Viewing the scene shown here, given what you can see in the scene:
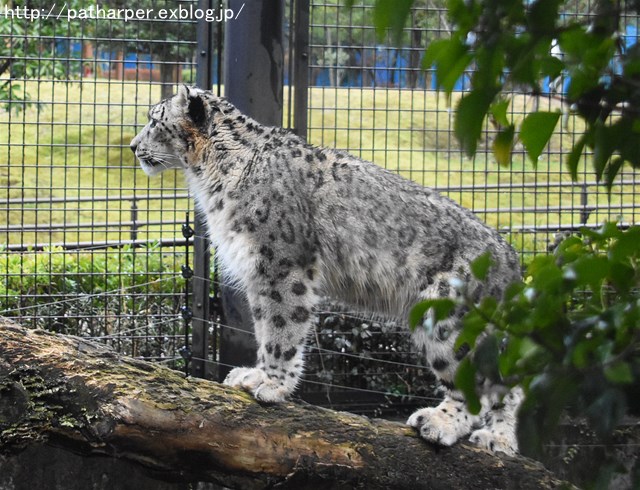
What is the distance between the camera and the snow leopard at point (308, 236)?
477cm

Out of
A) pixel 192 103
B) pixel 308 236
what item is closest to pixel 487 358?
pixel 308 236

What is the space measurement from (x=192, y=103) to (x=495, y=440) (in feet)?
8.51

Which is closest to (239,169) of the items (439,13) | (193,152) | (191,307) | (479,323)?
(193,152)

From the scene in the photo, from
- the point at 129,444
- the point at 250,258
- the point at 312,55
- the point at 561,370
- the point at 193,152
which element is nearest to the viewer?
the point at 561,370

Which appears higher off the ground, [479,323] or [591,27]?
[591,27]

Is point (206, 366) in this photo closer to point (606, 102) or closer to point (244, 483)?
point (244, 483)

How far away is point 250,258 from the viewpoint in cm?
497

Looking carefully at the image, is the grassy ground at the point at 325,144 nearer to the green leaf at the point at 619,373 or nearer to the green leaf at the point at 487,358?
the green leaf at the point at 487,358

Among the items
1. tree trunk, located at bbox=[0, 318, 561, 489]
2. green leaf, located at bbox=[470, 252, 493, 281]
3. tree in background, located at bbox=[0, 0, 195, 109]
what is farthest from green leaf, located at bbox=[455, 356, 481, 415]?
tree in background, located at bbox=[0, 0, 195, 109]

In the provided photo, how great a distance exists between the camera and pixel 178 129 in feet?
17.7

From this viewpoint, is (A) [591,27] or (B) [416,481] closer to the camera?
(A) [591,27]

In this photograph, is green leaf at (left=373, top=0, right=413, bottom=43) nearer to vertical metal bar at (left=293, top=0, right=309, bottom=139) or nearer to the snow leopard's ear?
the snow leopard's ear

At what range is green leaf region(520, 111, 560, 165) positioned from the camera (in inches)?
46.7

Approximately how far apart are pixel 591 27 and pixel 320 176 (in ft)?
13.5
